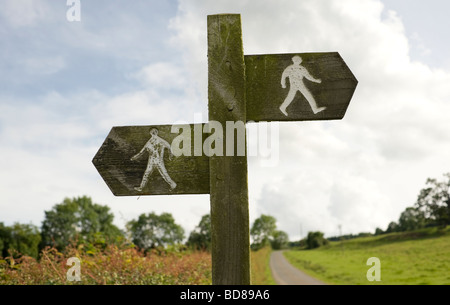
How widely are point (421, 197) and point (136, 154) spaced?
83.3 metres

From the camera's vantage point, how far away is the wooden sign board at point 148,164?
192cm

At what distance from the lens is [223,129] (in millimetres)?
1814

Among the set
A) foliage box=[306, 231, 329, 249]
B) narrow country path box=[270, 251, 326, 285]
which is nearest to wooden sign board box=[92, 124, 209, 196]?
narrow country path box=[270, 251, 326, 285]

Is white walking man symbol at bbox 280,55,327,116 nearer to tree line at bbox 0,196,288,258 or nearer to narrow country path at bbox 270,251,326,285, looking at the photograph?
narrow country path at bbox 270,251,326,285

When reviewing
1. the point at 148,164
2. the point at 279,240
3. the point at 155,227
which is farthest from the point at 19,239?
the point at 279,240

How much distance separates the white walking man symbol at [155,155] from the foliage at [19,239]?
44.2 metres

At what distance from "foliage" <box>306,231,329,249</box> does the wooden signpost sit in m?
102

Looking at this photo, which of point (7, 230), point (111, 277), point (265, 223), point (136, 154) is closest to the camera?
point (136, 154)

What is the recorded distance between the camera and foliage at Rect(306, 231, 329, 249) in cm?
9869

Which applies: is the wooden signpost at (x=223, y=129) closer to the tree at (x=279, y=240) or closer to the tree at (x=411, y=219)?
Result: the tree at (x=411, y=219)

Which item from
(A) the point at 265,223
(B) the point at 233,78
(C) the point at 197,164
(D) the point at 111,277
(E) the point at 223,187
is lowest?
(D) the point at 111,277
